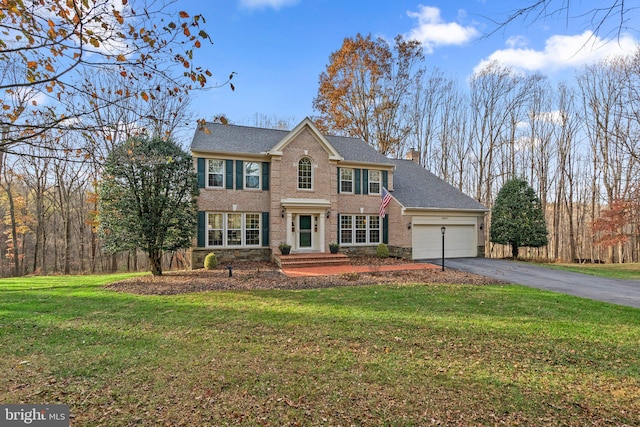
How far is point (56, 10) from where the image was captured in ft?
11.1

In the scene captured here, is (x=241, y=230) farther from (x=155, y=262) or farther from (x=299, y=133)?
(x=299, y=133)

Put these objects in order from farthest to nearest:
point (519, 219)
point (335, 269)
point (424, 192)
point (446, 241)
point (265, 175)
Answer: point (424, 192) < point (519, 219) < point (446, 241) < point (265, 175) < point (335, 269)

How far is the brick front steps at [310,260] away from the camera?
13.7 metres

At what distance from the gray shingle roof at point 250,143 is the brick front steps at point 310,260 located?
568cm

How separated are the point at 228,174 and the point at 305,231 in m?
4.94

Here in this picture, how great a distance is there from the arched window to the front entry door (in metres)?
1.63

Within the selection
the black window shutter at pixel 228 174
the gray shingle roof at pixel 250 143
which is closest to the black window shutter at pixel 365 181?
the gray shingle roof at pixel 250 143

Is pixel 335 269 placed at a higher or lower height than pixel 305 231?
lower

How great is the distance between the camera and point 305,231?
51.6 feet

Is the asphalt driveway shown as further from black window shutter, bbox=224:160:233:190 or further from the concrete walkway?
black window shutter, bbox=224:160:233:190

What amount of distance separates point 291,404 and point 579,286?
36.4ft

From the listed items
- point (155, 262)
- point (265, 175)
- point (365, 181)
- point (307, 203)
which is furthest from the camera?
point (365, 181)

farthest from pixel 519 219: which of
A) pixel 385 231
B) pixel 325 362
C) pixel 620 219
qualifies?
pixel 325 362

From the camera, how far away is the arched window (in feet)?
51.4
